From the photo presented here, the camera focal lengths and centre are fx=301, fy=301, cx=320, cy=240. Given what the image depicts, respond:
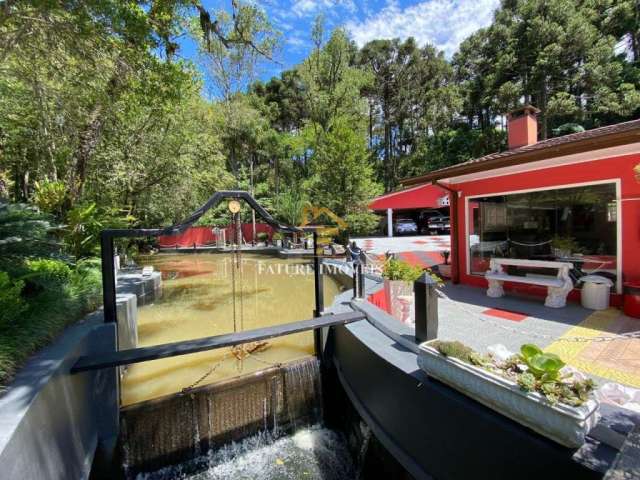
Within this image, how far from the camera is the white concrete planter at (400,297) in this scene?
4.09 m

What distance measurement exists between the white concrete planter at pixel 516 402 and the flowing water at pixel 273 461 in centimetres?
208

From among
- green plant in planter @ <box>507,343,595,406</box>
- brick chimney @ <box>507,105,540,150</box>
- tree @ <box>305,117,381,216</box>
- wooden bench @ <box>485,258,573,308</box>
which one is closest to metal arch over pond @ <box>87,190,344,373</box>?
green plant in planter @ <box>507,343,595,406</box>

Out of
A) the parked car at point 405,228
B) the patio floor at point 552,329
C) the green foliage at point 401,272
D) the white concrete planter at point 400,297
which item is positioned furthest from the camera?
the parked car at point 405,228

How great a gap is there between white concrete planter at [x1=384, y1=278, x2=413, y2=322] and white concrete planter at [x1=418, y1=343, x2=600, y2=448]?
1.74 metres

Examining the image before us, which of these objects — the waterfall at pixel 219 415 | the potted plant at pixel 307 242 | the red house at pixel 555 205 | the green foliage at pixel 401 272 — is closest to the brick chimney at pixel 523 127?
the red house at pixel 555 205

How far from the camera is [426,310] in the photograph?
2.71 meters

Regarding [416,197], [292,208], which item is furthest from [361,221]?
[416,197]

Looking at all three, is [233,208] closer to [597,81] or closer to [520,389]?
[520,389]

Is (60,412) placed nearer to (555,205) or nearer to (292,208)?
(555,205)

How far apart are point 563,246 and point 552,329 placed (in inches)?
95.4

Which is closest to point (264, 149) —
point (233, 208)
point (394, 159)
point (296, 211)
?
point (296, 211)

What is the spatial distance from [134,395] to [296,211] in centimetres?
1440

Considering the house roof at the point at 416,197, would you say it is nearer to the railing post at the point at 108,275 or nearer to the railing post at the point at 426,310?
the railing post at the point at 426,310

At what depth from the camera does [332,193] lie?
15.1 metres
